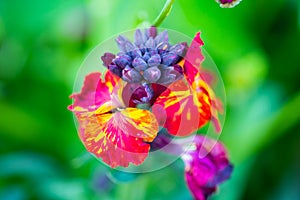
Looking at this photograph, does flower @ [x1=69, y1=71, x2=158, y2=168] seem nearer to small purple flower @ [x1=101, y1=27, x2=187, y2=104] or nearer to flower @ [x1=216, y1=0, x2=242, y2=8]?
small purple flower @ [x1=101, y1=27, x2=187, y2=104]

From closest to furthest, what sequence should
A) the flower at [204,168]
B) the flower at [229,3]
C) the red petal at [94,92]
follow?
the flower at [229,3] < the red petal at [94,92] < the flower at [204,168]

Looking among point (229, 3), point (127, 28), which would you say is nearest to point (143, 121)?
point (229, 3)

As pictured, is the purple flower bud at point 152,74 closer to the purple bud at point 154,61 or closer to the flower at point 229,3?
the purple bud at point 154,61

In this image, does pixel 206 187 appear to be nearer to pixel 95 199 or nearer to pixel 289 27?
pixel 95 199

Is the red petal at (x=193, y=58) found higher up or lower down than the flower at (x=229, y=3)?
lower down

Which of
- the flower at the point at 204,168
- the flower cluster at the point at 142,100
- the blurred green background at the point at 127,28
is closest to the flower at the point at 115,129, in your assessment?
the flower cluster at the point at 142,100

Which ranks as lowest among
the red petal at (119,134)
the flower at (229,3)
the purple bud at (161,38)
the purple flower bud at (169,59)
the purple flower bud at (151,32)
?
the red petal at (119,134)

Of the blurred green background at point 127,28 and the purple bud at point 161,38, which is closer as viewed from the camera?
the purple bud at point 161,38
